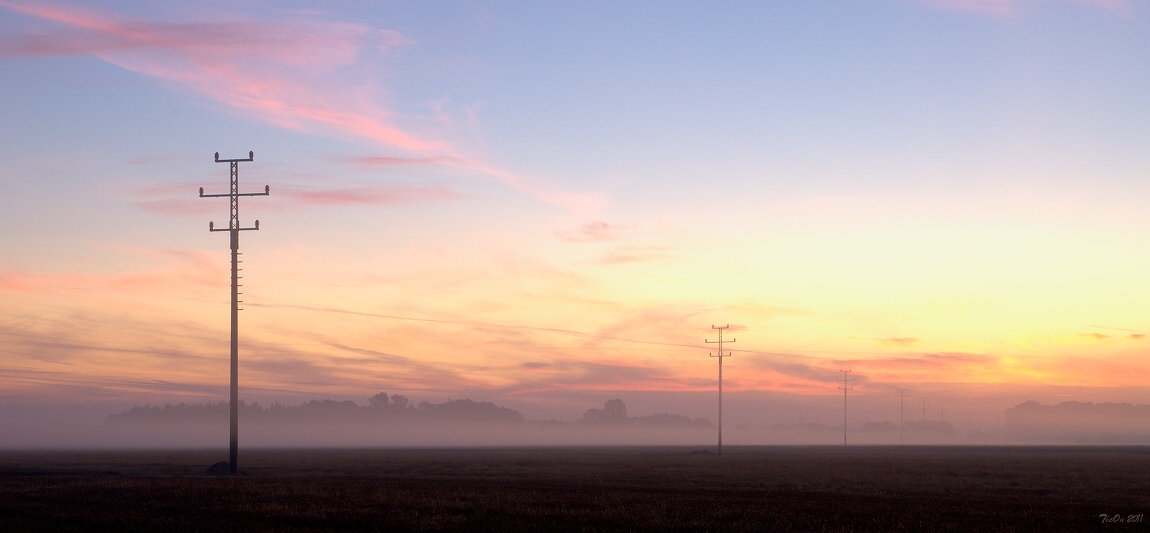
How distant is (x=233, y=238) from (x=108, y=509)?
3001 cm

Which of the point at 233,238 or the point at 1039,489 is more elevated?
the point at 233,238

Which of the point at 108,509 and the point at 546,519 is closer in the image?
the point at 546,519

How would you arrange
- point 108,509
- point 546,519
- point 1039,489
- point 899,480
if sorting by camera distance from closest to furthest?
point 546,519, point 108,509, point 1039,489, point 899,480

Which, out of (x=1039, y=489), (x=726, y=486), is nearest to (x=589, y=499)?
(x=726, y=486)

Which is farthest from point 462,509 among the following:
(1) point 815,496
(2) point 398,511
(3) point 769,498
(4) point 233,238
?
(4) point 233,238

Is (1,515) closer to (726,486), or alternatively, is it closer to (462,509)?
(462,509)

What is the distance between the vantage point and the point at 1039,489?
53.1 meters

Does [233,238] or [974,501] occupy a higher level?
[233,238]

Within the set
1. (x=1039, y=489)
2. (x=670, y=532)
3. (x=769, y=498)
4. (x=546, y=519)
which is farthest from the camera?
(x=1039, y=489)

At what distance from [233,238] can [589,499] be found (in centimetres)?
3290

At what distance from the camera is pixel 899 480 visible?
60438mm

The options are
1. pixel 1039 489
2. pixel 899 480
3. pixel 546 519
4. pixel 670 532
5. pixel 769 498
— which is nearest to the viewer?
pixel 670 532

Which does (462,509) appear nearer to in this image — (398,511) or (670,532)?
(398,511)

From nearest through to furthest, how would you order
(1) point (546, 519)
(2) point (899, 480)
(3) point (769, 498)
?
(1) point (546, 519), (3) point (769, 498), (2) point (899, 480)
